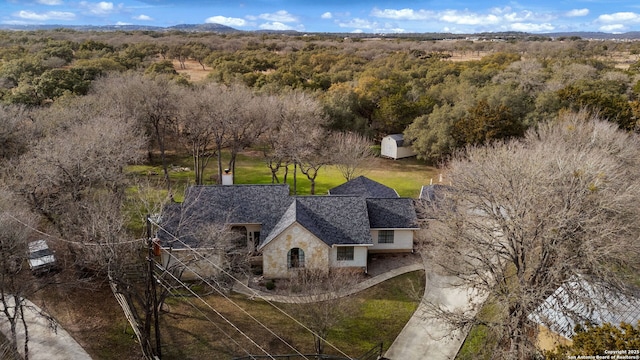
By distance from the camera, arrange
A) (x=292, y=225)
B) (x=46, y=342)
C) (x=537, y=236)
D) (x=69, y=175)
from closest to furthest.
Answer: (x=537, y=236) < (x=46, y=342) < (x=69, y=175) < (x=292, y=225)

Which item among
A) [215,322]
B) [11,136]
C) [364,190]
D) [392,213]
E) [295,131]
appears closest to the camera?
[215,322]

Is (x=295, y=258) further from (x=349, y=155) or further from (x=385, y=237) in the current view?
(x=349, y=155)

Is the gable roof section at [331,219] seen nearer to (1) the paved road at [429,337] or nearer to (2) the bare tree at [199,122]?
(1) the paved road at [429,337]

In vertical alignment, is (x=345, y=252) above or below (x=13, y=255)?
below

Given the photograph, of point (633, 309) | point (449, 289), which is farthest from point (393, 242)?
point (633, 309)

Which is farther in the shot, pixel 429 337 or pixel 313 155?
pixel 313 155

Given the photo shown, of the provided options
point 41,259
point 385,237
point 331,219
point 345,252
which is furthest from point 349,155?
point 41,259

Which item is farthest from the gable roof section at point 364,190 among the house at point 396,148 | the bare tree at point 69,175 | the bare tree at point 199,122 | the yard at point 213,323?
the house at point 396,148
